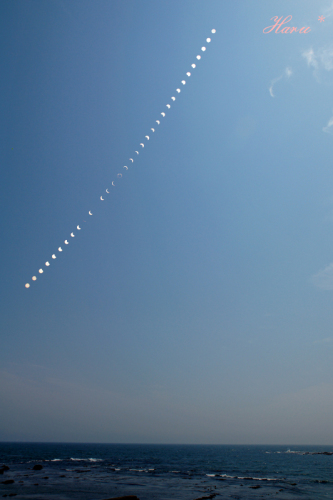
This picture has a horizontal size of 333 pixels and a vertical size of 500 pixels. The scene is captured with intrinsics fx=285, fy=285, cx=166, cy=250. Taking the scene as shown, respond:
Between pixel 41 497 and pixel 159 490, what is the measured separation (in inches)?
556

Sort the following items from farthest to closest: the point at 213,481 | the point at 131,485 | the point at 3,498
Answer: the point at 213,481, the point at 131,485, the point at 3,498

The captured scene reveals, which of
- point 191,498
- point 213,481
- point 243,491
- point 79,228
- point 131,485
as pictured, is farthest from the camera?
point 213,481

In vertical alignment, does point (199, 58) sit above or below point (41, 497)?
above

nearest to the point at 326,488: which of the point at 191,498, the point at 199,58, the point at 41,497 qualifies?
the point at 191,498

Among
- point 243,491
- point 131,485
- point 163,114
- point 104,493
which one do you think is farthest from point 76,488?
point 163,114

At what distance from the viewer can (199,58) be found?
23266 millimetres

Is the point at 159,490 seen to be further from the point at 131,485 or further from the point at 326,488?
the point at 326,488

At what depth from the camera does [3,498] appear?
96.1 ft

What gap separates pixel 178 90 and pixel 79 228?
15219mm

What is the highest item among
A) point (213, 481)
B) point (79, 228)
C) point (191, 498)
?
point (79, 228)

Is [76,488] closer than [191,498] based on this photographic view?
No

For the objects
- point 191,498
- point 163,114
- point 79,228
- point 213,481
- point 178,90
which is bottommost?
point 213,481

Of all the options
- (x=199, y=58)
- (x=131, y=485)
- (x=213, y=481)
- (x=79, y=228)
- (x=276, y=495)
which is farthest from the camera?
(x=213, y=481)

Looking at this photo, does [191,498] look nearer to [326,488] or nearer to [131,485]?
[131,485]
